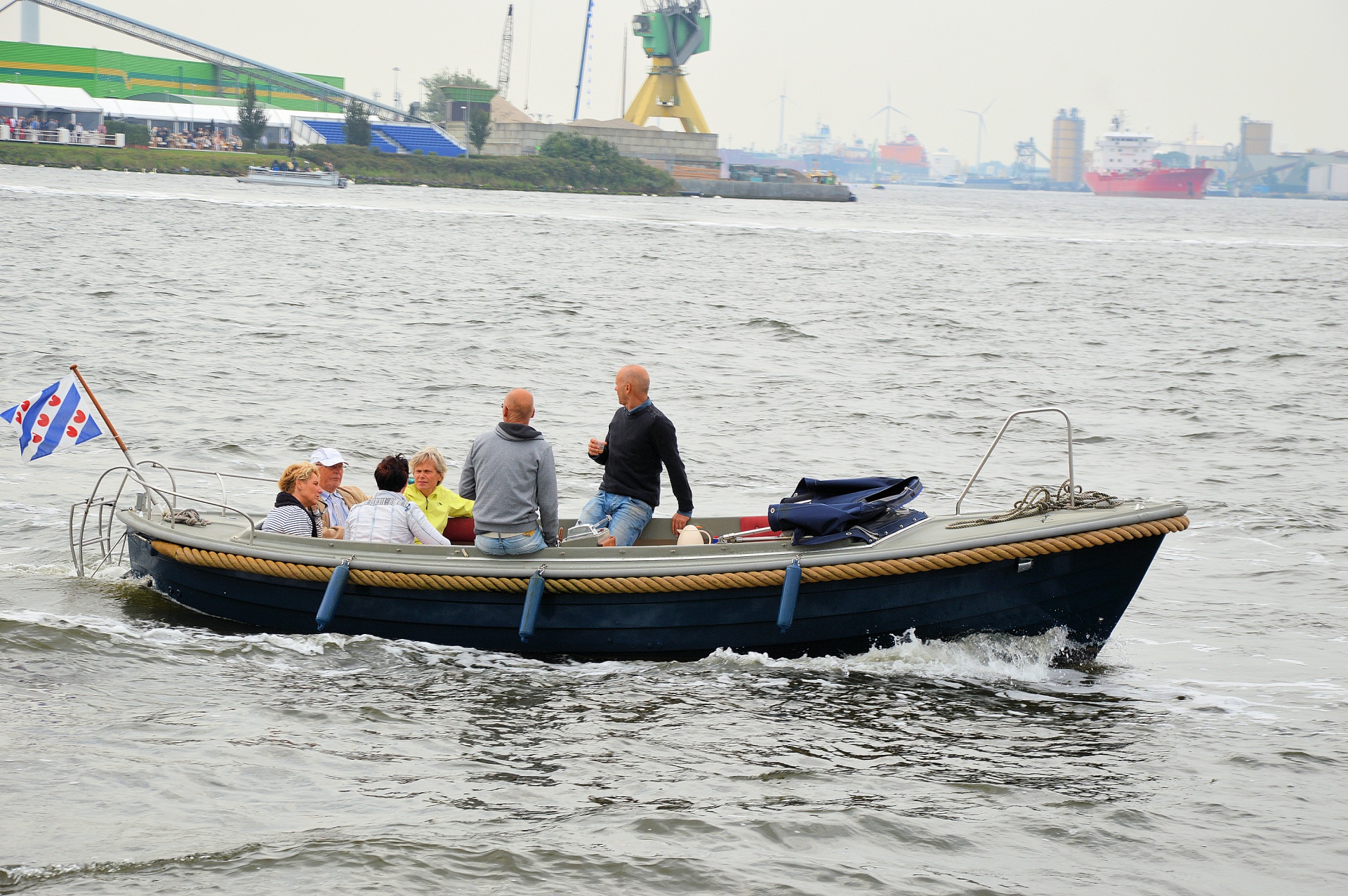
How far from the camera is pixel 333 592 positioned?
7.54 m

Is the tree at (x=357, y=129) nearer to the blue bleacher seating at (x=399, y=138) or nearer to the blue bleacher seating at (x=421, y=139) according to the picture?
the blue bleacher seating at (x=399, y=138)

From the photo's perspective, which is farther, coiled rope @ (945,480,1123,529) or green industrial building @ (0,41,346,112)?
green industrial building @ (0,41,346,112)

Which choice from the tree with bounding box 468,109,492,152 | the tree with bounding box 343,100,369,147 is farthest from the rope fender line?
the tree with bounding box 468,109,492,152

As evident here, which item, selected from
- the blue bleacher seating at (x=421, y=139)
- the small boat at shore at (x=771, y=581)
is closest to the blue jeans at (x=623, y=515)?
the small boat at shore at (x=771, y=581)

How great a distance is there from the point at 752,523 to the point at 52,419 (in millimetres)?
4616

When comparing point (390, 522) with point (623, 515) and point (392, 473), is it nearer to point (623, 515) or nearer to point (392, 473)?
point (392, 473)

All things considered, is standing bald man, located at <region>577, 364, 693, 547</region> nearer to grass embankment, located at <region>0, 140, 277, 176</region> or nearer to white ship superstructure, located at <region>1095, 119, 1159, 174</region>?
grass embankment, located at <region>0, 140, 277, 176</region>

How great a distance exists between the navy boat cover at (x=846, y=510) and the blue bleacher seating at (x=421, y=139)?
375ft

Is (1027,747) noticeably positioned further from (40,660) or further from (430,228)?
(430,228)

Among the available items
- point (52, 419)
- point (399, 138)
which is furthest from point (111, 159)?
point (52, 419)

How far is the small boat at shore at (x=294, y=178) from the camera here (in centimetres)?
8694

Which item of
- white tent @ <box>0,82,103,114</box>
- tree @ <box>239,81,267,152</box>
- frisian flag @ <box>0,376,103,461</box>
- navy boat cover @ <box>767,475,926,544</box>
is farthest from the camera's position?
tree @ <box>239,81,267,152</box>

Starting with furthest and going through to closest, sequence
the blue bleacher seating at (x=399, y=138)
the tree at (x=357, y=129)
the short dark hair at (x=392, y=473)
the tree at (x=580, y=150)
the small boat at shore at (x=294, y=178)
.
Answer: the blue bleacher seating at (x=399, y=138) → the tree at (x=580, y=150) → the tree at (x=357, y=129) → the small boat at shore at (x=294, y=178) → the short dark hair at (x=392, y=473)

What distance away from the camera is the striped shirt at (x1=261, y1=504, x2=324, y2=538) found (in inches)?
314
